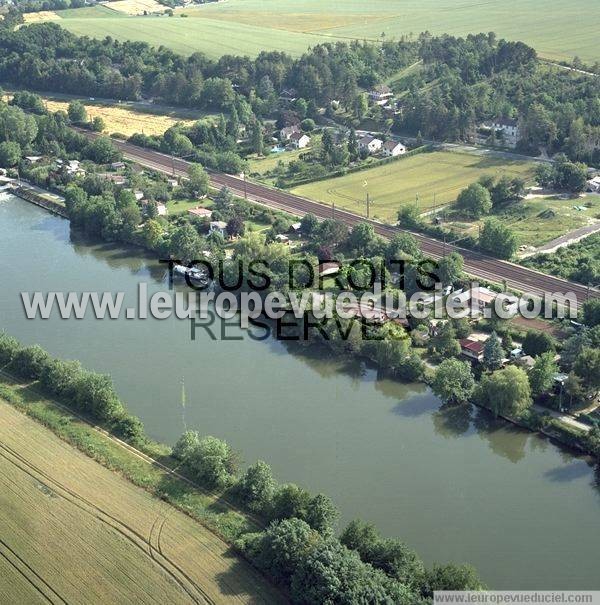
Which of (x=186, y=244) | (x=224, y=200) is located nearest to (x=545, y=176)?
(x=224, y=200)

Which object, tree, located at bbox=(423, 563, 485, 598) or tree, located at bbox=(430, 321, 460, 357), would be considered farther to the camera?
tree, located at bbox=(430, 321, 460, 357)

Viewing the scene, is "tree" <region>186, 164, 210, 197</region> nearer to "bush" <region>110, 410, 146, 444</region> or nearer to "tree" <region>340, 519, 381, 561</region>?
"bush" <region>110, 410, 146, 444</region>

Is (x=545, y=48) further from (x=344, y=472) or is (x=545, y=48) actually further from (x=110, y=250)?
(x=344, y=472)

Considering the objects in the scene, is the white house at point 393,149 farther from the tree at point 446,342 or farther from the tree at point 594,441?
the tree at point 594,441

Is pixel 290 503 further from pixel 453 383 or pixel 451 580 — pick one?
pixel 453 383

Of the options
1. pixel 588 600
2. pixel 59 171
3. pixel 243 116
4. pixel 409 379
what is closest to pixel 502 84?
pixel 243 116

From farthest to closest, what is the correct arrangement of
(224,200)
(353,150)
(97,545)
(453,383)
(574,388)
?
(353,150) < (224,200) < (453,383) < (574,388) < (97,545)

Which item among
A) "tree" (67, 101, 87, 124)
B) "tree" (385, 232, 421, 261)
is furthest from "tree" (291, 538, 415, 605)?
"tree" (67, 101, 87, 124)

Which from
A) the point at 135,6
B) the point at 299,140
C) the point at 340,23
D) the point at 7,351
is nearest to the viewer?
the point at 7,351
